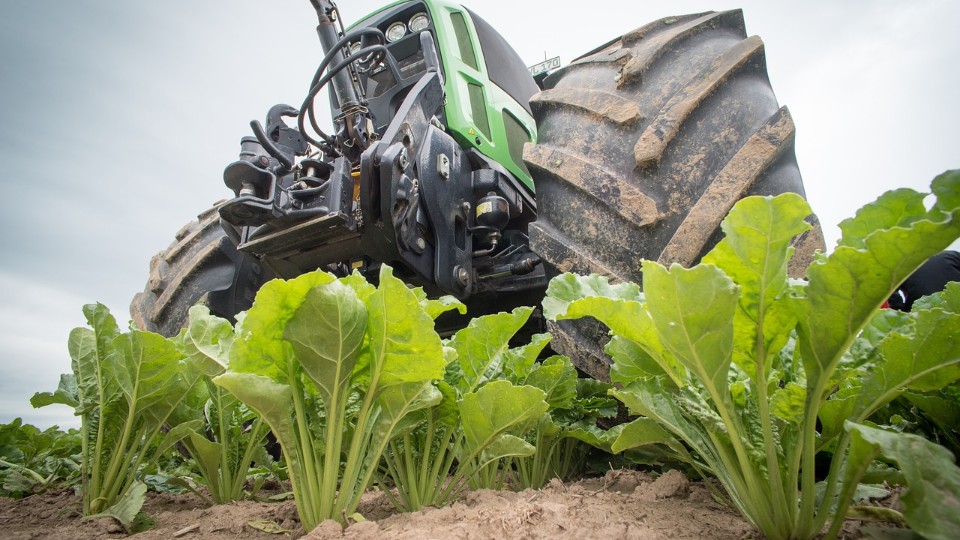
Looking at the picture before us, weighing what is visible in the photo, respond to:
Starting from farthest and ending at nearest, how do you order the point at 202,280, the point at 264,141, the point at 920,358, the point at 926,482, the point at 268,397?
the point at 202,280 → the point at 264,141 → the point at 268,397 → the point at 920,358 → the point at 926,482

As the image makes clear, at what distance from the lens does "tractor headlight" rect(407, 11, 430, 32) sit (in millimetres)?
2246

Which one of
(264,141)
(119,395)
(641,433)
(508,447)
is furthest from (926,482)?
(264,141)

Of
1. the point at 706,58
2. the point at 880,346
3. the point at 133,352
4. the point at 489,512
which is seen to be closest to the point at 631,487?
the point at 489,512

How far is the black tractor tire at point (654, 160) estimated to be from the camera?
1309 mm

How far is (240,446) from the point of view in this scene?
133 cm

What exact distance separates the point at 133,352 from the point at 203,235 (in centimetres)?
119

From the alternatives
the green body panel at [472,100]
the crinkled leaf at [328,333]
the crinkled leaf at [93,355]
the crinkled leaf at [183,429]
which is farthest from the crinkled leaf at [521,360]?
the green body panel at [472,100]

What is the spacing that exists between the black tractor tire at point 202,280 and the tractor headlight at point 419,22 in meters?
1.08

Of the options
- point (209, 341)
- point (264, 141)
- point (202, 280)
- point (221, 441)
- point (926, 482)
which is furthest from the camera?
point (202, 280)

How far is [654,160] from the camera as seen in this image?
1.38 metres

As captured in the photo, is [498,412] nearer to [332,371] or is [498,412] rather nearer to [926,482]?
[332,371]

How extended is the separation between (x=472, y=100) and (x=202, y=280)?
124 cm

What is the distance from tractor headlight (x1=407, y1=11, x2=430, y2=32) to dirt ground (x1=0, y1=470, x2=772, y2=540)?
1.82m

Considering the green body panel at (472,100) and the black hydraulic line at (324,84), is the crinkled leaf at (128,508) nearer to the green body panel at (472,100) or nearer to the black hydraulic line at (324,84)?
the black hydraulic line at (324,84)
